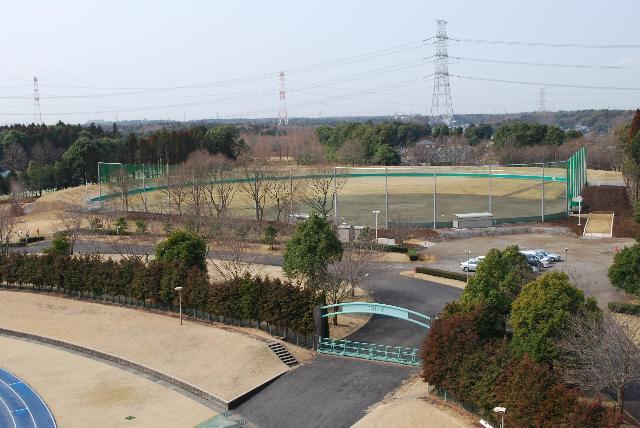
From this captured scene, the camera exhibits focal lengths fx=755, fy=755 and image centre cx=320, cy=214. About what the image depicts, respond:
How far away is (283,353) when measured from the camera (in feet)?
86.7

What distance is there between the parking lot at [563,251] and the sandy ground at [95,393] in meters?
18.5

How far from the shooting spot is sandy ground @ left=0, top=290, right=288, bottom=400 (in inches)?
976

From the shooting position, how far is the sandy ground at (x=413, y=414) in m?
20.1

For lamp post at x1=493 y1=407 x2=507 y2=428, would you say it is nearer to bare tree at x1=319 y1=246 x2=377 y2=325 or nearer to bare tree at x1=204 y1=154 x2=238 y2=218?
bare tree at x1=319 y1=246 x2=377 y2=325

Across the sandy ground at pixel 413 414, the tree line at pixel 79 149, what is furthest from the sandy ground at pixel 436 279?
the tree line at pixel 79 149

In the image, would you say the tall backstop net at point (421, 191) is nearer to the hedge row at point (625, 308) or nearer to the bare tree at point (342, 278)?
the bare tree at point (342, 278)

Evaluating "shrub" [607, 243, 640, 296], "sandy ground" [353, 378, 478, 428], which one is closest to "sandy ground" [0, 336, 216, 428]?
"sandy ground" [353, 378, 478, 428]

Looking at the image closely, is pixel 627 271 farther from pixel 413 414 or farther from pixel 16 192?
pixel 16 192

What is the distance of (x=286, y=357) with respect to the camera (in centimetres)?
2617

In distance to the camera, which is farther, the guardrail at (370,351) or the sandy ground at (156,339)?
the guardrail at (370,351)

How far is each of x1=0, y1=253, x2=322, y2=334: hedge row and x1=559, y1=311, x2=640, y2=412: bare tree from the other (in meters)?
9.78

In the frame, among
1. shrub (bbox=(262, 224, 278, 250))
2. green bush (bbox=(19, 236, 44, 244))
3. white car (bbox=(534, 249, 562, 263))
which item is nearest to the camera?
white car (bbox=(534, 249, 562, 263))

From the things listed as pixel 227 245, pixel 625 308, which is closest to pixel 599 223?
pixel 625 308

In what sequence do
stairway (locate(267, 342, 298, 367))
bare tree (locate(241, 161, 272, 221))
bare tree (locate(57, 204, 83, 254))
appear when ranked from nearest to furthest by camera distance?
stairway (locate(267, 342, 298, 367)) → bare tree (locate(57, 204, 83, 254)) → bare tree (locate(241, 161, 272, 221))
